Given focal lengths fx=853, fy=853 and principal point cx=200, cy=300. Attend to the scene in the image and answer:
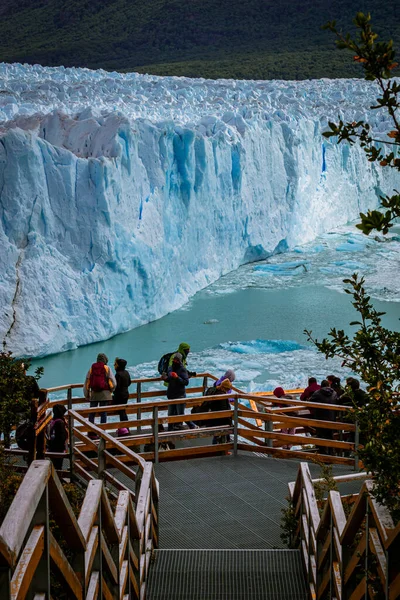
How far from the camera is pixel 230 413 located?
5543mm

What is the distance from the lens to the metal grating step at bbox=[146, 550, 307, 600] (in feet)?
11.5

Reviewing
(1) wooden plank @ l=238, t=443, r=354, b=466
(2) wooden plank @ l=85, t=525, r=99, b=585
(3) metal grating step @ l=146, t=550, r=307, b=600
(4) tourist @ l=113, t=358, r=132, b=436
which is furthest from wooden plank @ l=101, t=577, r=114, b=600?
(4) tourist @ l=113, t=358, r=132, b=436

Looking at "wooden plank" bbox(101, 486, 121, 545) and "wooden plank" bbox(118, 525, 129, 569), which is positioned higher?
"wooden plank" bbox(101, 486, 121, 545)

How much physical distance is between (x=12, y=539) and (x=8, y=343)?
10.2 meters

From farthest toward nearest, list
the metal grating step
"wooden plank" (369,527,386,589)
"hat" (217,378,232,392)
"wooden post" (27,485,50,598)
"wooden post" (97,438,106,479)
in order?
"hat" (217,378,232,392) < "wooden post" (97,438,106,479) < the metal grating step < "wooden plank" (369,527,386,589) < "wooden post" (27,485,50,598)

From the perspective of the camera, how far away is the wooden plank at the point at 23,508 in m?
1.29

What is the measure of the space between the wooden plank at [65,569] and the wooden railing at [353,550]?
2.14 ft

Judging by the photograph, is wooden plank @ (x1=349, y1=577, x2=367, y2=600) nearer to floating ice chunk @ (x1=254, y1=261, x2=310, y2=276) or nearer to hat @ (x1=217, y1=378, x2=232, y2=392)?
hat @ (x1=217, y1=378, x2=232, y2=392)

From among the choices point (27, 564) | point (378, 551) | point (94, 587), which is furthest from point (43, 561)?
point (378, 551)

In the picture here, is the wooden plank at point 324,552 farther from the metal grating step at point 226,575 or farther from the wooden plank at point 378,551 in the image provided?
the wooden plank at point 378,551

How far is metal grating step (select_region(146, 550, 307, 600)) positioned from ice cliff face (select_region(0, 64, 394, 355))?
792 centimetres

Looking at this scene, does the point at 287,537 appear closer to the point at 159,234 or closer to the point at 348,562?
the point at 348,562

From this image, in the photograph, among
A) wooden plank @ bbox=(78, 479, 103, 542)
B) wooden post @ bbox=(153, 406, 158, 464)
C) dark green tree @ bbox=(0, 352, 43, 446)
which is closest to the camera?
wooden plank @ bbox=(78, 479, 103, 542)

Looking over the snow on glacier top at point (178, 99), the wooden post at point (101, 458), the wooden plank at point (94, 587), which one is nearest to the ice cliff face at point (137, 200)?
the snow on glacier top at point (178, 99)
